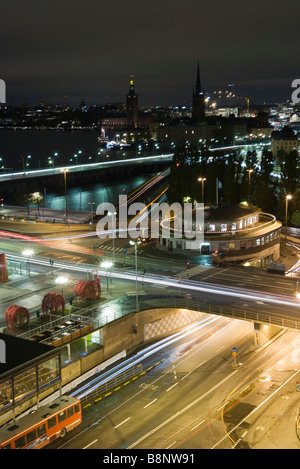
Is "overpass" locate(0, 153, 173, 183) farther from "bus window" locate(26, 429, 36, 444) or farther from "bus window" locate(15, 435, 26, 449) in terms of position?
"bus window" locate(15, 435, 26, 449)

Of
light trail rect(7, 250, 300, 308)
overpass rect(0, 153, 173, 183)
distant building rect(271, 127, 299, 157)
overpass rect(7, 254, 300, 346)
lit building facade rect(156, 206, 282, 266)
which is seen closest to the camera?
overpass rect(7, 254, 300, 346)

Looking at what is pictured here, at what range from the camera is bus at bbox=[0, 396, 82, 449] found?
49.0ft

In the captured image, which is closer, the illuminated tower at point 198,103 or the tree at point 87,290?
the tree at point 87,290

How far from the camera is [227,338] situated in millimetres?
23703

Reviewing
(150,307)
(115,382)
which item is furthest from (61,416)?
(150,307)

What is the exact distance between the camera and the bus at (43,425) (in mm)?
14945

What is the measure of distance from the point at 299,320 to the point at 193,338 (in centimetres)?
480

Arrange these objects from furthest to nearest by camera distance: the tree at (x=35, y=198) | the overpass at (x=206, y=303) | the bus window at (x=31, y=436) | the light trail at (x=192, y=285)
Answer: the tree at (x=35, y=198), the light trail at (x=192, y=285), the overpass at (x=206, y=303), the bus window at (x=31, y=436)

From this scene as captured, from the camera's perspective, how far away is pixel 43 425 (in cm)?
1578

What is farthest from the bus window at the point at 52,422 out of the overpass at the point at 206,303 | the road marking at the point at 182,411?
the overpass at the point at 206,303

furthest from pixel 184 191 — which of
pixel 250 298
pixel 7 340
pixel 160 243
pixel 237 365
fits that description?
pixel 7 340

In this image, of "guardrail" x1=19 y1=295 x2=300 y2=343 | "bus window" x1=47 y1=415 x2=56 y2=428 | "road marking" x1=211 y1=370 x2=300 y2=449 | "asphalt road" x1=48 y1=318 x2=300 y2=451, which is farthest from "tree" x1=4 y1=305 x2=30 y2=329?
"road marking" x1=211 y1=370 x2=300 y2=449

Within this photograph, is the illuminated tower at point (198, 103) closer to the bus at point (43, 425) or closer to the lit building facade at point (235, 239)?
the lit building facade at point (235, 239)

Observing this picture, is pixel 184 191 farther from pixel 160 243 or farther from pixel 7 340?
pixel 7 340
